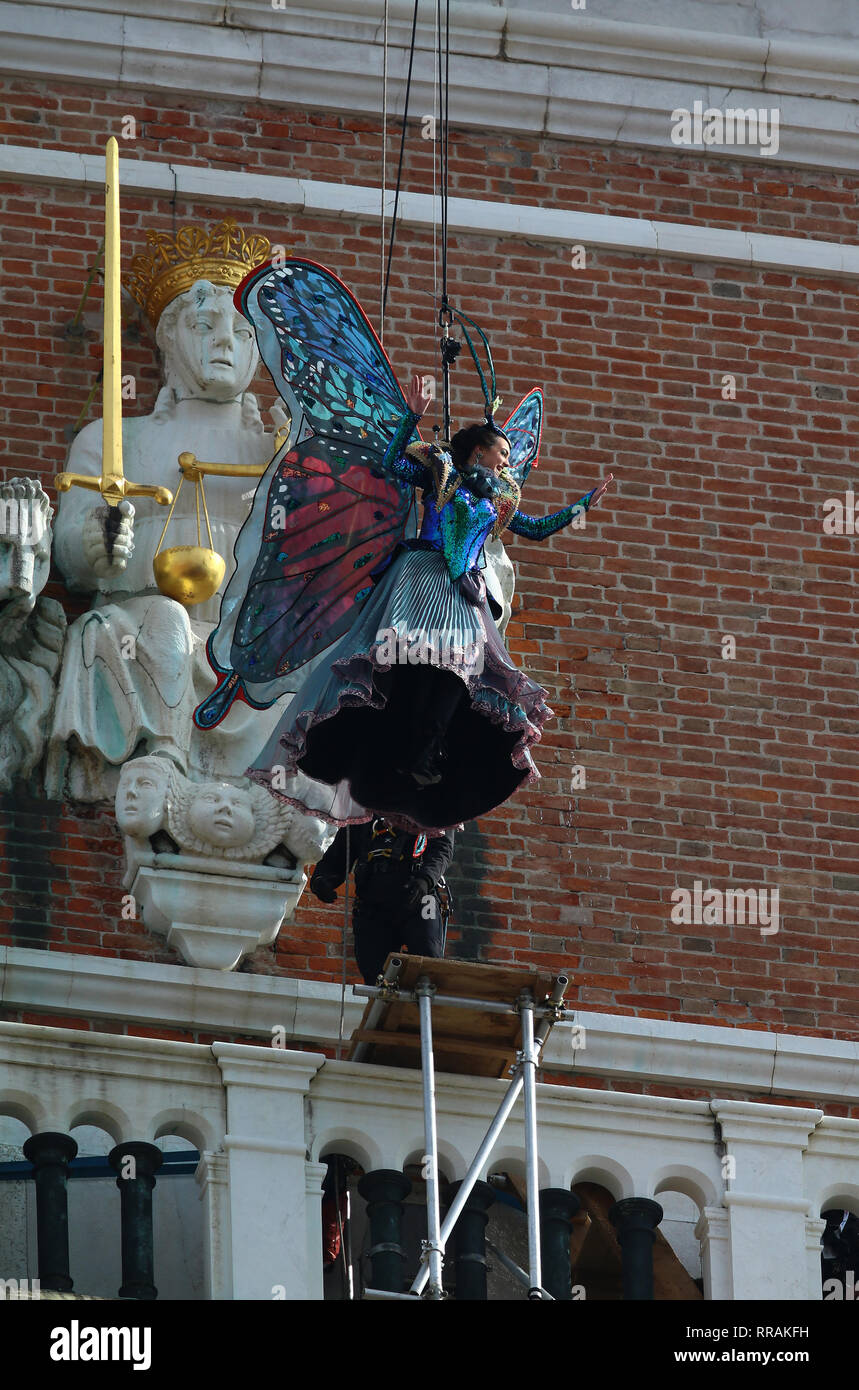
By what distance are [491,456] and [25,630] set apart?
245 centimetres

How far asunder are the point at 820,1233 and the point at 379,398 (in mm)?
→ 2849

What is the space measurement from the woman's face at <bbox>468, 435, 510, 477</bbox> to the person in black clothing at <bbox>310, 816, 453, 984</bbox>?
3.57 feet

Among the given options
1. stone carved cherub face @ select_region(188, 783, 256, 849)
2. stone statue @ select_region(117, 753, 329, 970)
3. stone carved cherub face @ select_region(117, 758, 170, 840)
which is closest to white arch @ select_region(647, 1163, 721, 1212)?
stone statue @ select_region(117, 753, 329, 970)

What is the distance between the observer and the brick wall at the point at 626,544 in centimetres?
1474

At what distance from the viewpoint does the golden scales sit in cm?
1439

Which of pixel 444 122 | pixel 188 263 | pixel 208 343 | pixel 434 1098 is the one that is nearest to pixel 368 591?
pixel 434 1098

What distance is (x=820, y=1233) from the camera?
40.1 feet

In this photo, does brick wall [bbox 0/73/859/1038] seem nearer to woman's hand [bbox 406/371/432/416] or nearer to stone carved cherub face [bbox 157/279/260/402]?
stone carved cherub face [bbox 157/279/260/402]

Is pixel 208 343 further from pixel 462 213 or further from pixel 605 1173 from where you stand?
pixel 605 1173

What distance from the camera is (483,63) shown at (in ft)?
53.0

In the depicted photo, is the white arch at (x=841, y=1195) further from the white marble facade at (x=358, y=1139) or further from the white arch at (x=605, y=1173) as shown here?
the white arch at (x=605, y=1173)

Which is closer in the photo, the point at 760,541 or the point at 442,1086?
the point at 442,1086
